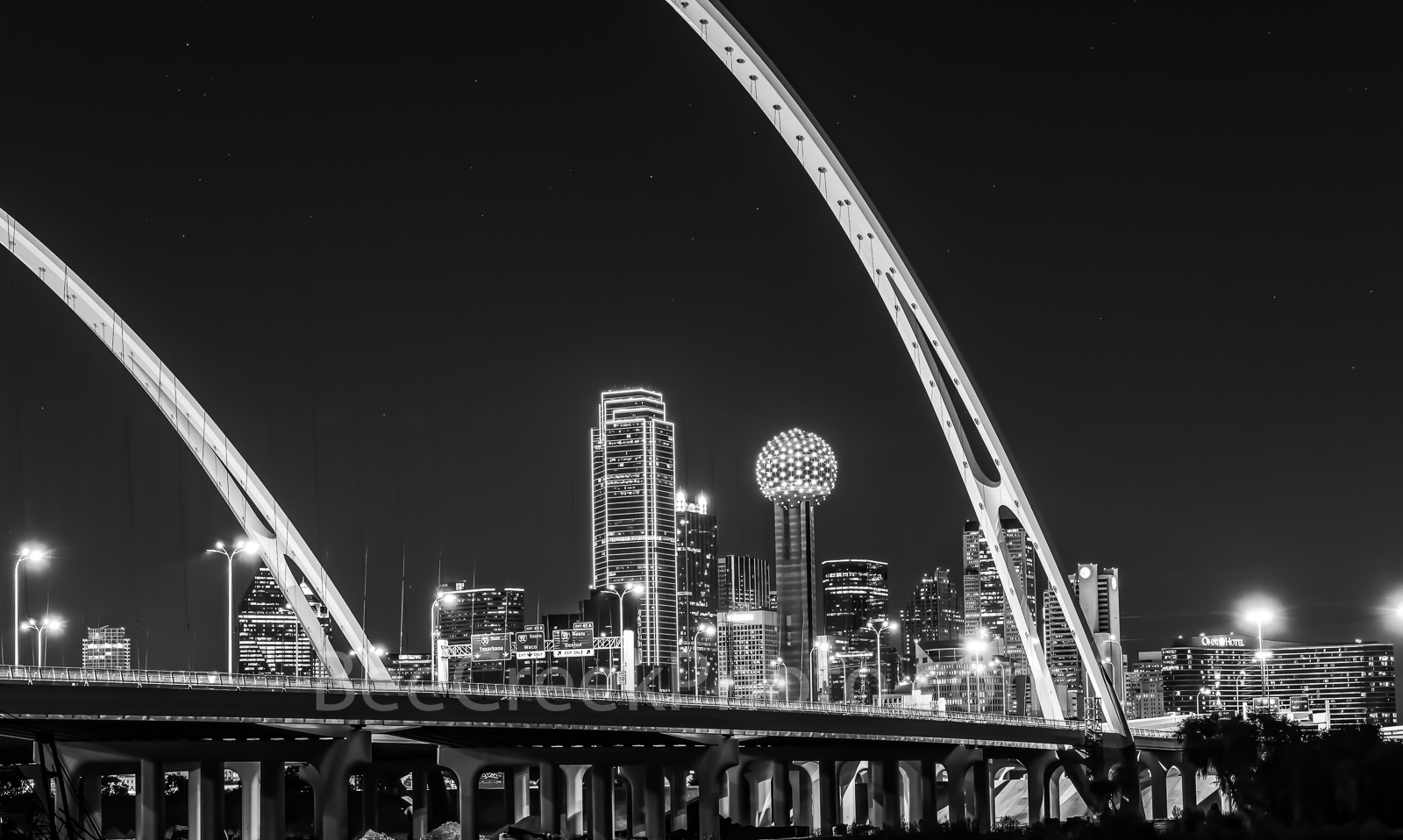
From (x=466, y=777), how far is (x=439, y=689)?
12.4 m

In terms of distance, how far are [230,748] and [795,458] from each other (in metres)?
44.5

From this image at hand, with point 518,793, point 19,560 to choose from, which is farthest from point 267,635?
point 19,560

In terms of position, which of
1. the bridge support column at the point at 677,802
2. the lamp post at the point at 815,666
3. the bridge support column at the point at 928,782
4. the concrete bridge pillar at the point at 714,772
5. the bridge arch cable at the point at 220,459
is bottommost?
the bridge support column at the point at 677,802

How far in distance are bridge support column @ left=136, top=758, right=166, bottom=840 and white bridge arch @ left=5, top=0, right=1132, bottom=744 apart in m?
30.3

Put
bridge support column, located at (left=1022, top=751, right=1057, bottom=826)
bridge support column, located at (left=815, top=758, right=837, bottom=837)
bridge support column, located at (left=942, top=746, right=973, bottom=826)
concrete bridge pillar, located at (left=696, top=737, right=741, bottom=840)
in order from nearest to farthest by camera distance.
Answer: concrete bridge pillar, located at (left=696, top=737, right=741, bottom=840) < bridge support column, located at (left=942, top=746, right=973, bottom=826) < bridge support column, located at (left=1022, top=751, right=1057, bottom=826) < bridge support column, located at (left=815, top=758, right=837, bottom=837)

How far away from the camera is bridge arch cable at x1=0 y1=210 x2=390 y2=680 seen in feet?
300

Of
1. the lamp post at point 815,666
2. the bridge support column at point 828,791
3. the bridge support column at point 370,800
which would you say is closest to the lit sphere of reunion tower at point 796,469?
the lamp post at point 815,666

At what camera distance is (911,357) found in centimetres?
9519

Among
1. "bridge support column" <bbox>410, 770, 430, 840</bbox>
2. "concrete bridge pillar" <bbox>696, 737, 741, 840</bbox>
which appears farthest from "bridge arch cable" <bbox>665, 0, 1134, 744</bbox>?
"bridge support column" <bbox>410, 770, 430, 840</bbox>

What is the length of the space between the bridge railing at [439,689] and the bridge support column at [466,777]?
6.09 metres

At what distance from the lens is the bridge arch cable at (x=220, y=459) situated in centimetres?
9131

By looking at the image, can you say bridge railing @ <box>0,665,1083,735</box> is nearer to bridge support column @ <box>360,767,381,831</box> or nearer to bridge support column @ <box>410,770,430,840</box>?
bridge support column @ <box>360,767,381,831</box>

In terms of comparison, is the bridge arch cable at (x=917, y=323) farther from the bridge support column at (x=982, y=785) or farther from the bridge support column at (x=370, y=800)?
the bridge support column at (x=370, y=800)

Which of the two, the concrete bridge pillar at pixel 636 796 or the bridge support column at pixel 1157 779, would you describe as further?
the bridge support column at pixel 1157 779
